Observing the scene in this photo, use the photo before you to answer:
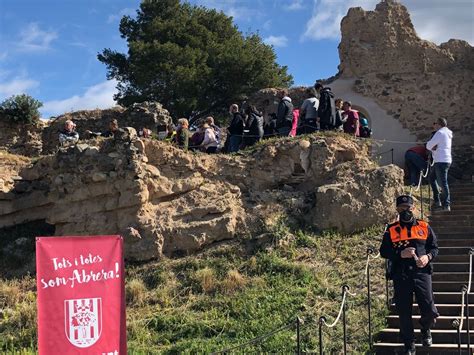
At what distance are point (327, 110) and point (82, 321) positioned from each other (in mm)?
9729

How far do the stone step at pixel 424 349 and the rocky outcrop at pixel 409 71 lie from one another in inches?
480

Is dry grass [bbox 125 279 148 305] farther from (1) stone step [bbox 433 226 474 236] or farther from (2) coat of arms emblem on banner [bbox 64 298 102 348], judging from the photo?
(1) stone step [bbox 433 226 474 236]

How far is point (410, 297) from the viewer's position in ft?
24.7

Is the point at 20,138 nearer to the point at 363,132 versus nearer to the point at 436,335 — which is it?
the point at 363,132

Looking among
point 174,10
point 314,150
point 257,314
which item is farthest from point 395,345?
point 174,10

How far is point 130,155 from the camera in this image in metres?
12.5

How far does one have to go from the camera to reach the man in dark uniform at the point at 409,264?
747cm

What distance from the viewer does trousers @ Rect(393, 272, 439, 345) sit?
24.5 ft

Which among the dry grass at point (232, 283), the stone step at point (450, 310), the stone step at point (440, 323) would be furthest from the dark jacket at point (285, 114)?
the stone step at point (440, 323)

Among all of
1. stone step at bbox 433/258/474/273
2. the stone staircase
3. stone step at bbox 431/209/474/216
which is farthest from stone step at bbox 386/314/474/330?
stone step at bbox 431/209/474/216

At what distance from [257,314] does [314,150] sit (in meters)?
4.76

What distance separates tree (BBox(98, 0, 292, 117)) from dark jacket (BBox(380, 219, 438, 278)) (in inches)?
837

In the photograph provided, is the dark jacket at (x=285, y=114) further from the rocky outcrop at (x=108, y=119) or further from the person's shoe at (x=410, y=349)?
the person's shoe at (x=410, y=349)

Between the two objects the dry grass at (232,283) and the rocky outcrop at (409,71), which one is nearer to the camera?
the dry grass at (232,283)
